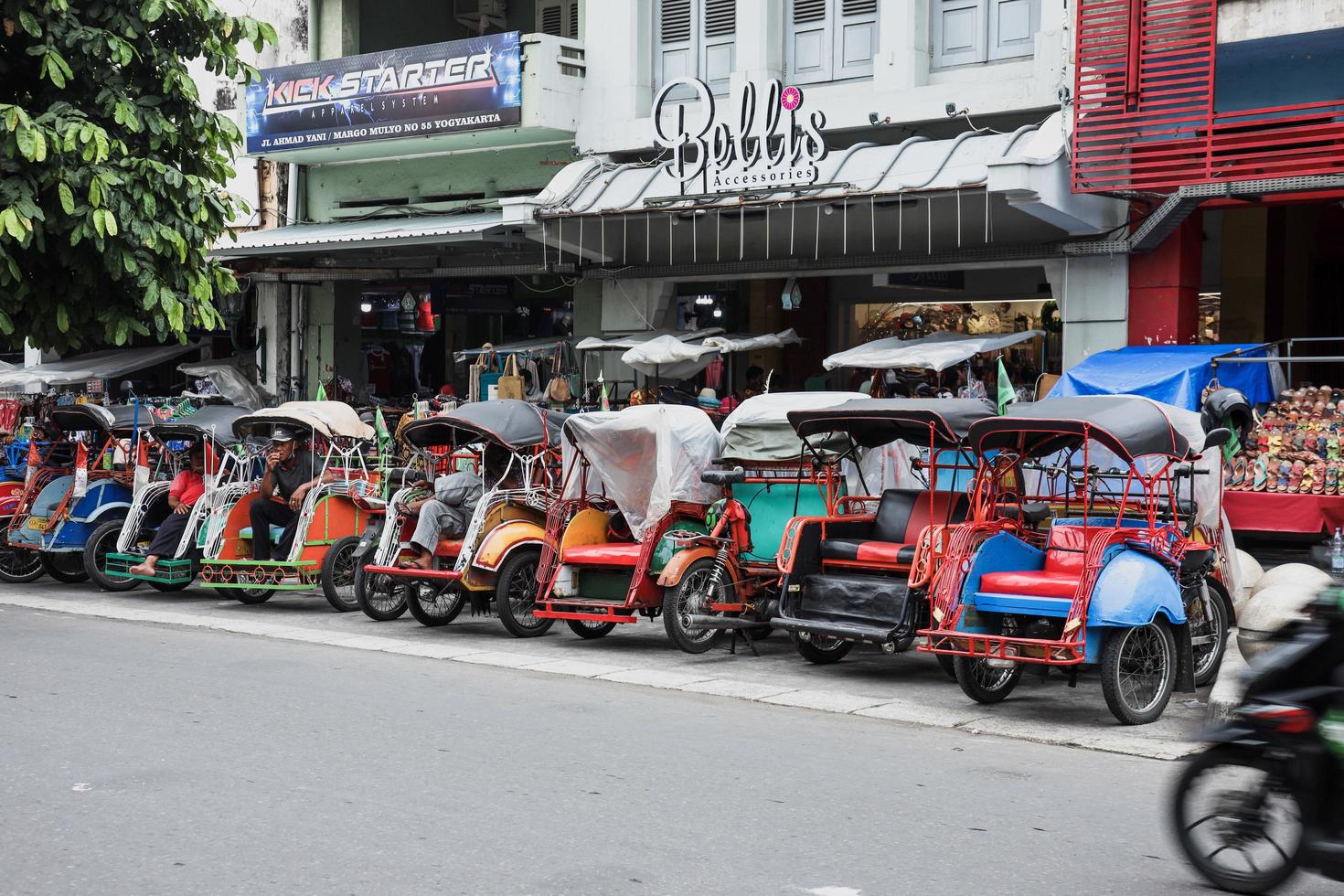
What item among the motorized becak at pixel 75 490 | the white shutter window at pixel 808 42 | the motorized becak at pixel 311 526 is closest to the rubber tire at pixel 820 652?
the motorized becak at pixel 311 526

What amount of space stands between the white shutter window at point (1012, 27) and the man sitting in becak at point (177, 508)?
10.7 metres

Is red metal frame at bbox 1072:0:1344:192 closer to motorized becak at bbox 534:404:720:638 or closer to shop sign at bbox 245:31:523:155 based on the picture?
motorized becak at bbox 534:404:720:638

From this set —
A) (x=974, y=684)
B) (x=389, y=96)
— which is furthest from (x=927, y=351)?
Result: (x=389, y=96)

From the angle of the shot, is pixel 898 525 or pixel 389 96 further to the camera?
pixel 389 96

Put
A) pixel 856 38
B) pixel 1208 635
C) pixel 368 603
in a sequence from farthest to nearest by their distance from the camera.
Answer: pixel 856 38 < pixel 368 603 < pixel 1208 635

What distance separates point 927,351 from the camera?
17.5 m

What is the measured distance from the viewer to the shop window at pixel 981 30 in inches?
711

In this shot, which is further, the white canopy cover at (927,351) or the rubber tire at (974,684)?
the white canopy cover at (927,351)

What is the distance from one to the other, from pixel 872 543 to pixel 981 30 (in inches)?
382

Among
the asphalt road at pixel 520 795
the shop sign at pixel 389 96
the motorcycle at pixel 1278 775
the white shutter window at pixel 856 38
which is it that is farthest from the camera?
the shop sign at pixel 389 96

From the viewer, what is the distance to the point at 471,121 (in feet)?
69.8

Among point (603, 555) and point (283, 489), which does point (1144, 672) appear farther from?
point (283, 489)

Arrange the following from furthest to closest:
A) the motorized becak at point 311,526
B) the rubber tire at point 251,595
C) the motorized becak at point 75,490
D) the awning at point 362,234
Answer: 1. the awning at point 362,234
2. the motorized becak at point 75,490
3. the rubber tire at point 251,595
4. the motorized becak at point 311,526

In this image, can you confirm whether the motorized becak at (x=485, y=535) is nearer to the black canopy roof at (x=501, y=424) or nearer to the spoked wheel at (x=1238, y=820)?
the black canopy roof at (x=501, y=424)
